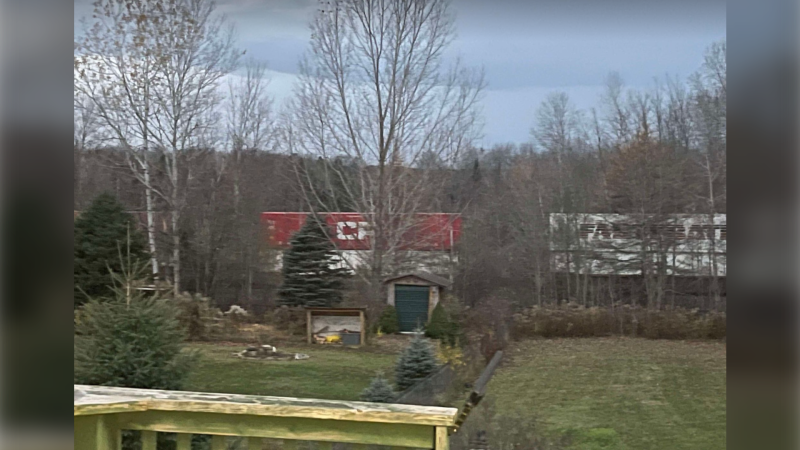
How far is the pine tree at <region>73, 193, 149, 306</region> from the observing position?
2.71 metres

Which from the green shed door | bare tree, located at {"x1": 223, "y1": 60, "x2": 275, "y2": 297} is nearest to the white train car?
the green shed door

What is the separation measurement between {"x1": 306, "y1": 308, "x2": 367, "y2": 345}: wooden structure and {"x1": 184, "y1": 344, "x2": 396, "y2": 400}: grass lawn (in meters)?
0.08

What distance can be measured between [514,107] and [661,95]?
0.58 metres

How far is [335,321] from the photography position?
273 cm

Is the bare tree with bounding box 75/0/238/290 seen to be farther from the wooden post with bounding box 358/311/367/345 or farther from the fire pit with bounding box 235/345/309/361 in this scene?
the wooden post with bounding box 358/311/367/345

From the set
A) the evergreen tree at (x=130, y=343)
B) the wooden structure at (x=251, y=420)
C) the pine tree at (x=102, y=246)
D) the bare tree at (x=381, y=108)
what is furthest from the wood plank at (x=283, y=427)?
the pine tree at (x=102, y=246)

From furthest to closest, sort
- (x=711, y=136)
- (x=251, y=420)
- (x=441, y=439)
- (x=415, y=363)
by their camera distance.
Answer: (x=415, y=363), (x=711, y=136), (x=251, y=420), (x=441, y=439)

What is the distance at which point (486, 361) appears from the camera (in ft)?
8.40

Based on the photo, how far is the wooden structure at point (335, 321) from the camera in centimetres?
272

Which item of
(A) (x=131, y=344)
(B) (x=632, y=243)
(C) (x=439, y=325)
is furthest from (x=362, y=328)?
(B) (x=632, y=243)

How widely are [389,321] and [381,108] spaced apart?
0.92 metres

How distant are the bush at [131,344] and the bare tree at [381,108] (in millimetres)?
832

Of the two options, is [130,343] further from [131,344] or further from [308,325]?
[308,325]
